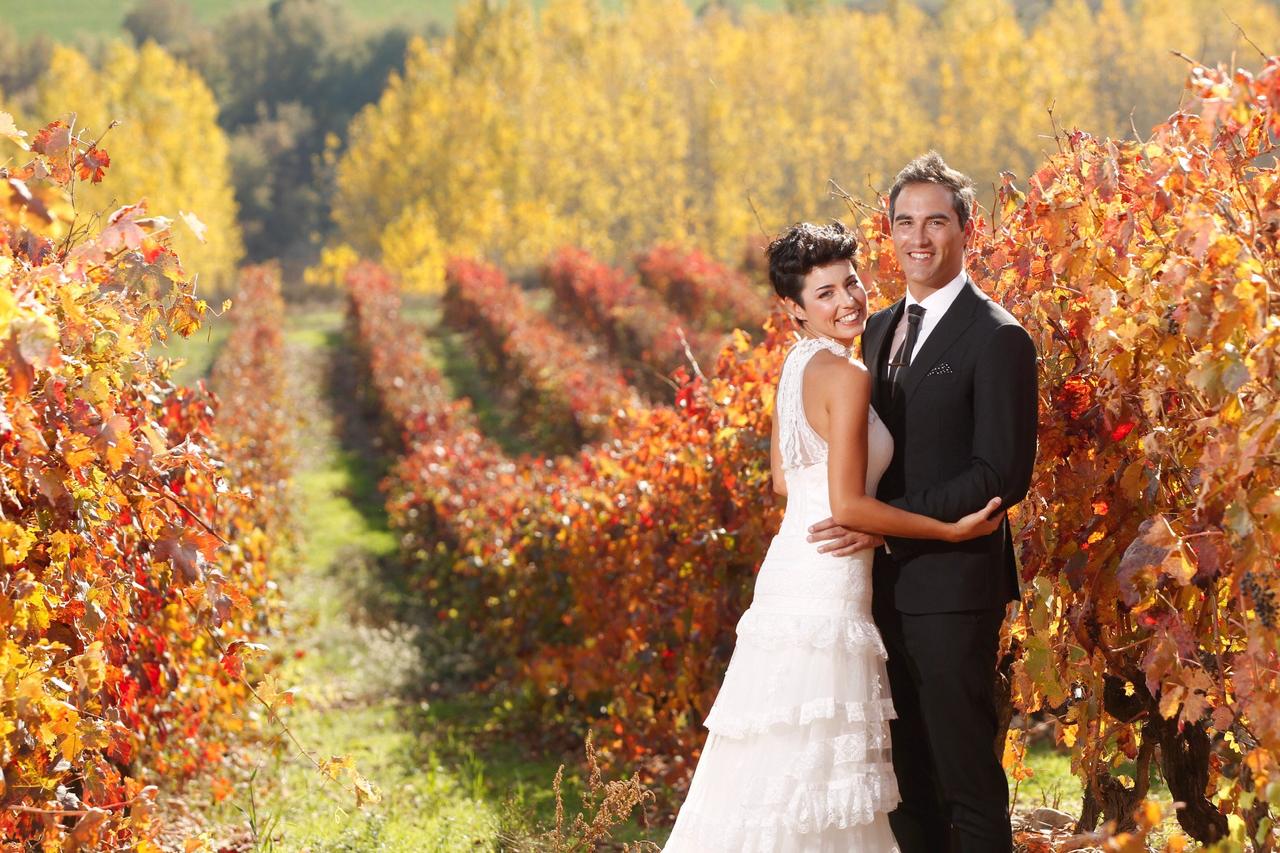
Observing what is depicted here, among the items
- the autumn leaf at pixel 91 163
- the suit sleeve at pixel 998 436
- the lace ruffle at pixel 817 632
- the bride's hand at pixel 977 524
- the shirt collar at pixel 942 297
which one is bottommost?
the lace ruffle at pixel 817 632

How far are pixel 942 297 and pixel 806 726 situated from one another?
1.08 metres

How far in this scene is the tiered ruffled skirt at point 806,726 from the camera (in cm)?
306

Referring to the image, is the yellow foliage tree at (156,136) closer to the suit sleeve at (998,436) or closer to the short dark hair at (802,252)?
the short dark hair at (802,252)

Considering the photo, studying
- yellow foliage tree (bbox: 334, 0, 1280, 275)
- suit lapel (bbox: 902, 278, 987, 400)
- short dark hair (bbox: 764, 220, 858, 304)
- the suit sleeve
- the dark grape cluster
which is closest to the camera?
the dark grape cluster

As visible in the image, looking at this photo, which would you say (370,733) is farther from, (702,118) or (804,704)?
(702,118)

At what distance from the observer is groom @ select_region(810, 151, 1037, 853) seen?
9.55ft

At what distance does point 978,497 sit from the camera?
2873 millimetres

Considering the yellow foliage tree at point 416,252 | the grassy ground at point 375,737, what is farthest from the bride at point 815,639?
the yellow foliage tree at point 416,252

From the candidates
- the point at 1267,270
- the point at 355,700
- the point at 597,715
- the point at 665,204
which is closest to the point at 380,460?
the point at 355,700

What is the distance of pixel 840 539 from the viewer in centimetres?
306

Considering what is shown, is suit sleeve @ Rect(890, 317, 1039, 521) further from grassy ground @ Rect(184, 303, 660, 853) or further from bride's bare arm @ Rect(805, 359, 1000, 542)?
grassy ground @ Rect(184, 303, 660, 853)

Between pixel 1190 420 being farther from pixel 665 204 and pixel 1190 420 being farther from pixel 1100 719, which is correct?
pixel 665 204

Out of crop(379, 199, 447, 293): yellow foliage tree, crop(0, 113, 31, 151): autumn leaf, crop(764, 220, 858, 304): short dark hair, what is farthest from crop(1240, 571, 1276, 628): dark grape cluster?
crop(379, 199, 447, 293): yellow foliage tree

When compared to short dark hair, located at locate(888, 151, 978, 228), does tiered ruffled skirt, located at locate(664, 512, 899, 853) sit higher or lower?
lower
